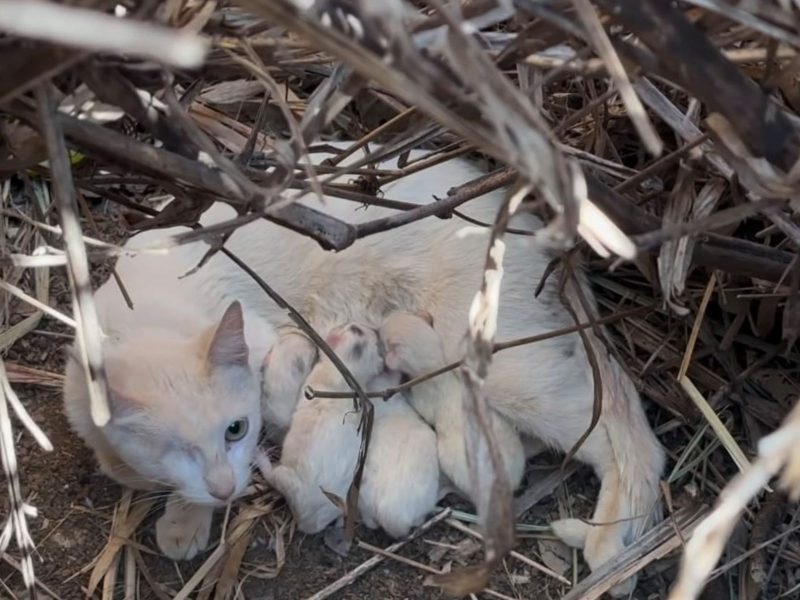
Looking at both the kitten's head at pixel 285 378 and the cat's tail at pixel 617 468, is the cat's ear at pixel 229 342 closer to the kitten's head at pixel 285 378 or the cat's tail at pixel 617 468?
the kitten's head at pixel 285 378

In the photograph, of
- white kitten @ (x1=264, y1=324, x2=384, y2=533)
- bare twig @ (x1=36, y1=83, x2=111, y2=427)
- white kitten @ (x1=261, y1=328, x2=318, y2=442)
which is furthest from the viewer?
white kitten @ (x1=261, y1=328, x2=318, y2=442)

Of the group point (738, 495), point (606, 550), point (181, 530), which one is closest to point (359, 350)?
point (181, 530)

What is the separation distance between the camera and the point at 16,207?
6.45 ft

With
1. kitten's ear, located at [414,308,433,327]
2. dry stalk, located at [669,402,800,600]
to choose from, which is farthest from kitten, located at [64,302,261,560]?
dry stalk, located at [669,402,800,600]

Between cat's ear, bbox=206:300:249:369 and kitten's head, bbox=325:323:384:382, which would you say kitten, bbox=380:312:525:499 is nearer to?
kitten's head, bbox=325:323:384:382

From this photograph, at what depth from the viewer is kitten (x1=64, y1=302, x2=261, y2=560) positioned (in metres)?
1.61

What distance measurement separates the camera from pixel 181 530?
5.63 feet

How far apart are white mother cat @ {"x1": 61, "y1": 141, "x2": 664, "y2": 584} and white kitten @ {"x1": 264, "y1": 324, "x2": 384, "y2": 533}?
86mm

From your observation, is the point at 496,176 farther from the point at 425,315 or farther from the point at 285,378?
the point at 285,378

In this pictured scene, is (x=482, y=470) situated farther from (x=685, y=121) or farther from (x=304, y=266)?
(x=304, y=266)

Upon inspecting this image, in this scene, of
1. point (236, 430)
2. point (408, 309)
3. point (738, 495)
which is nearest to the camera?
point (738, 495)

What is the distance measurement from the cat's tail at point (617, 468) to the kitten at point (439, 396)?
0.14 meters

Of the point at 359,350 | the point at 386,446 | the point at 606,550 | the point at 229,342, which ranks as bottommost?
the point at 606,550

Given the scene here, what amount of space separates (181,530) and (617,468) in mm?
716
